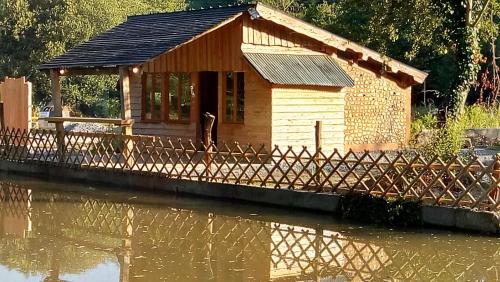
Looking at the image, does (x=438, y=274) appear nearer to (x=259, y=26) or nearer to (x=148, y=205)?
(x=148, y=205)

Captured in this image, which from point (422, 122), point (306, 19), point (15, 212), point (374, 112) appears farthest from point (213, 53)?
point (306, 19)

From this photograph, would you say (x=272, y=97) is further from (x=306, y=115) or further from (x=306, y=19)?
(x=306, y=19)

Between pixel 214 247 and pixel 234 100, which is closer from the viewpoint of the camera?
pixel 214 247

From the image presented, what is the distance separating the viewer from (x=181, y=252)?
33.2ft

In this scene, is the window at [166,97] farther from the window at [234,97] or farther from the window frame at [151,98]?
the window at [234,97]

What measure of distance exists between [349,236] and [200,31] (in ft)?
27.8

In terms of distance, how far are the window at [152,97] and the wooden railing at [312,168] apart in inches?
62.0

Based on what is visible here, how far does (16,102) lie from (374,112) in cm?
996

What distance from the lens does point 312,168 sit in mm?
17391

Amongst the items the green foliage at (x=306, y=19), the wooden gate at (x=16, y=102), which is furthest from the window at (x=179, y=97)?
the green foliage at (x=306, y=19)

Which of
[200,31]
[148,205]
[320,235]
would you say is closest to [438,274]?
[320,235]

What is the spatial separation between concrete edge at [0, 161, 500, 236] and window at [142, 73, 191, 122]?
3757 millimetres

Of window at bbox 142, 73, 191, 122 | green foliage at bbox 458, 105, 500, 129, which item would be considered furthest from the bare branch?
green foliage at bbox 458, 105, 500, 129

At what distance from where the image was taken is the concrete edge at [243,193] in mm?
11242
